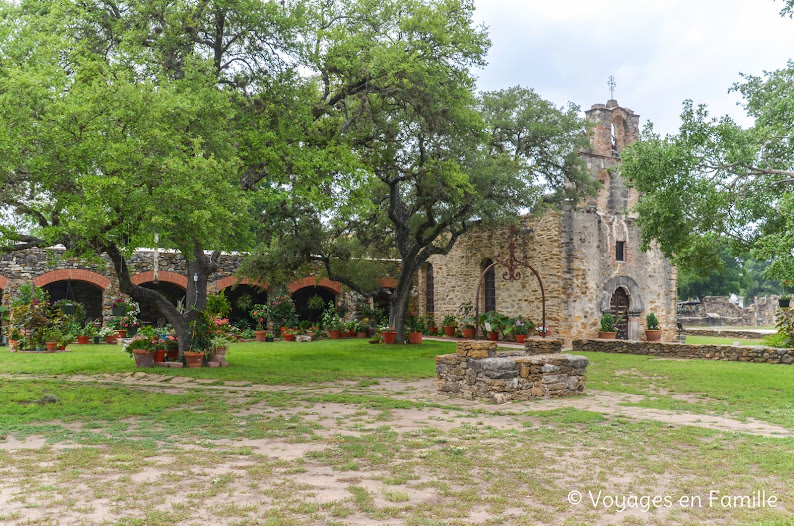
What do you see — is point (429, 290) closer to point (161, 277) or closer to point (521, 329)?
point (521, 329)

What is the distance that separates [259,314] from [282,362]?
8474 mm

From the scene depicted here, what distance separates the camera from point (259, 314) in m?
22.9

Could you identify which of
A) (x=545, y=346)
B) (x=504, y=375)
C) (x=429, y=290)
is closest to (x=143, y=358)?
(x=504, y=375)

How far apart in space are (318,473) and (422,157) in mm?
12181

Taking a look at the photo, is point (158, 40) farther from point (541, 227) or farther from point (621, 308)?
point (621, 308)

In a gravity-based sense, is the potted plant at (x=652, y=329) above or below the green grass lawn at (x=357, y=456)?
above

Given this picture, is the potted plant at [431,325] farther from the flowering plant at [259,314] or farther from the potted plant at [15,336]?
the potted plant at [15,336]

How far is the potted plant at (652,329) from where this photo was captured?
2152 centimetres

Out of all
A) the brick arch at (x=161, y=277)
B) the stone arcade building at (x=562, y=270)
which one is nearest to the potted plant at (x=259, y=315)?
the stone arcade building at (x=562, y=270)

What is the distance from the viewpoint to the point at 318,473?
5246 millimetres

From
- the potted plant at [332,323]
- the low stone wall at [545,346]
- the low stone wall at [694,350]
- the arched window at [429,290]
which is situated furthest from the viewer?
the arched window at [429,290]

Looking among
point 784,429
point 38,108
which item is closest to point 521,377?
point 784,429

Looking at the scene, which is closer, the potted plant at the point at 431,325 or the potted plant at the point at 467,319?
the potted plant at the point at 467,319

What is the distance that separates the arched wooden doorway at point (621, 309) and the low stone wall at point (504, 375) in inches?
473
